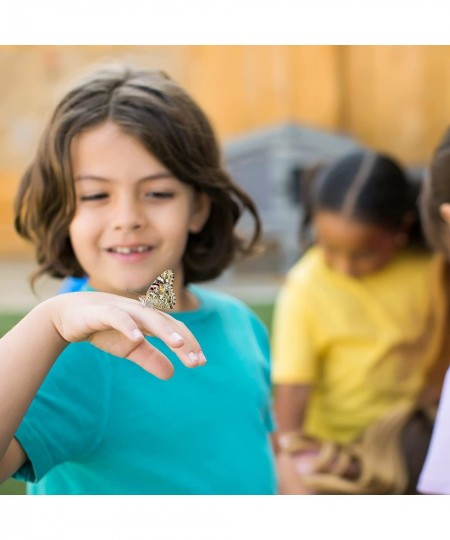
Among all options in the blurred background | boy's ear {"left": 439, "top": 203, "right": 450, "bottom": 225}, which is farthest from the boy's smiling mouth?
the blurred background

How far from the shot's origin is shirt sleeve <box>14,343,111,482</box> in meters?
0.60

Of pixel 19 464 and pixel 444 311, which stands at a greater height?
pixel 19 464

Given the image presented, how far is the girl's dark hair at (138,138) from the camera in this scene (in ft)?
2.24

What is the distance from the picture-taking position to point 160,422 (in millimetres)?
688

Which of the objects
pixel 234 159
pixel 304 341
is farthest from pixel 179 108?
pixel 234 159

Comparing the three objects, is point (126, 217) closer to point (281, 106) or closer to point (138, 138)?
point (138, 138)

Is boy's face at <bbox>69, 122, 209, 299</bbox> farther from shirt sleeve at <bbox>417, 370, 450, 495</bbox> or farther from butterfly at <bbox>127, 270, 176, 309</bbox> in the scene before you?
shirt sleeve at <bbox>417, 370, 450, 495</bbox>

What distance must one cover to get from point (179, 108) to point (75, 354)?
0.21 m

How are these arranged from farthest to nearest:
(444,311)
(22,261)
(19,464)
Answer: (22,261) < (444,311) < (19,464)

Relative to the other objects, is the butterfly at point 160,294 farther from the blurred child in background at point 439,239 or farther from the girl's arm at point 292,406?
the girl's arm at point 292,406

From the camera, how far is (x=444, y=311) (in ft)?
4.21

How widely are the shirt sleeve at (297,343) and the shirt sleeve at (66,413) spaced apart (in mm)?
677

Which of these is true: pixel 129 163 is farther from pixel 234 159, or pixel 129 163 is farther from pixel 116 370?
pixel 234 159
